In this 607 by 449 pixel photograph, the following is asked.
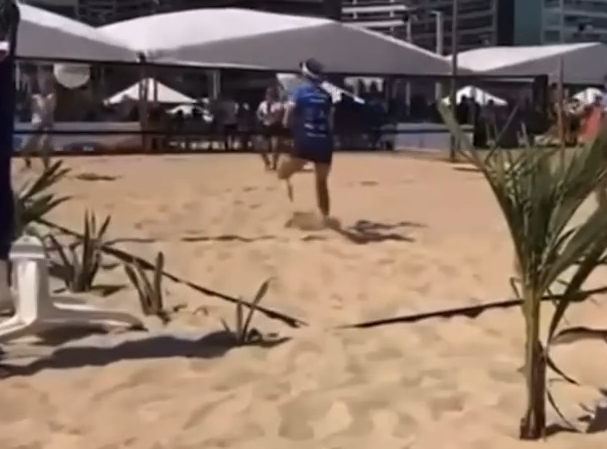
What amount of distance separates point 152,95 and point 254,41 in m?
2.77

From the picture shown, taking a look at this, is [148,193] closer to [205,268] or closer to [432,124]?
[205,268]

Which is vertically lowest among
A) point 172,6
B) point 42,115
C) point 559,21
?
point 42,115

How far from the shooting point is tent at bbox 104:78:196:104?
19328 mm

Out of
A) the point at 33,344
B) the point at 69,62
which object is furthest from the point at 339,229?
the point at 69,62

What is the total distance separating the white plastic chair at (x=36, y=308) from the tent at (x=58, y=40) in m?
9.81

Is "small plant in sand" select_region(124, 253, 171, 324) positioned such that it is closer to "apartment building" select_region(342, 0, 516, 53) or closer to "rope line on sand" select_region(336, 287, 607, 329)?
"rope line on sand" select_region(336, 287, 607, 329)

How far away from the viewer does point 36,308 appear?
5348 millimetres

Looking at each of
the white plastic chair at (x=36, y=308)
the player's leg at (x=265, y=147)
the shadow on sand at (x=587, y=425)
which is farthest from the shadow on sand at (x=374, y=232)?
the player's leg at (x=265, y=147)

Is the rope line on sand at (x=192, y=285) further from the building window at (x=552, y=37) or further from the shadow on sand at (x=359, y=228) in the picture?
the building window at (x=552, y=37)

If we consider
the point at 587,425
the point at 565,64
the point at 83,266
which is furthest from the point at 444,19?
the point at 587,425

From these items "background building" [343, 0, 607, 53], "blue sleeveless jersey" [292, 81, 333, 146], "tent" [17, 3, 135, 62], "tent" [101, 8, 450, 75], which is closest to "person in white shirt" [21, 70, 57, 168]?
"tent" [17, 3, 135, 62]

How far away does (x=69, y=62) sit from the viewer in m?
17.4

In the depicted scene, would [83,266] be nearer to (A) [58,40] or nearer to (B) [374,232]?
(B) [374,232]

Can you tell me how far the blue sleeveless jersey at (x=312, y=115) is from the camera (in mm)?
9602
